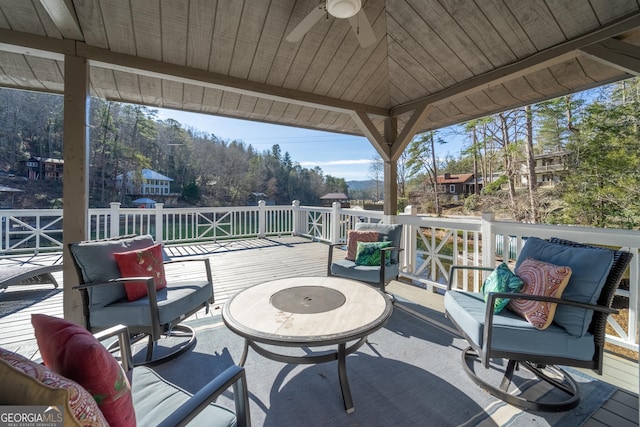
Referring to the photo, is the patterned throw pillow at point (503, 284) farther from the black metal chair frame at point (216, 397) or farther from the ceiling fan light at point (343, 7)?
the ceiling fan light at point (343, 7)

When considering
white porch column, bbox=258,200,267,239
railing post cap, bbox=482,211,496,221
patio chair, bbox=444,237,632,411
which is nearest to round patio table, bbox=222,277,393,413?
patio chair, bbox=444,237,632,411

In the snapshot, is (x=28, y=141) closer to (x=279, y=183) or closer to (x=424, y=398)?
(x=424, y=398)

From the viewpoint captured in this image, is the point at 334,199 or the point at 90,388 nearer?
the point at 90,388

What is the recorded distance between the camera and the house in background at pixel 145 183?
48.9ft

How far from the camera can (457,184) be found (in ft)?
51.6

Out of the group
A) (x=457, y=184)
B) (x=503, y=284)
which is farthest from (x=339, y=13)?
(x=457, y=184)

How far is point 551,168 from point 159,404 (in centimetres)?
1316

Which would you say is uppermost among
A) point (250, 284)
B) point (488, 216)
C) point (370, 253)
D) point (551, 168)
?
point (551, 168)

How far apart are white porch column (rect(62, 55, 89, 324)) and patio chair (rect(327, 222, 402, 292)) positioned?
7.94 feet

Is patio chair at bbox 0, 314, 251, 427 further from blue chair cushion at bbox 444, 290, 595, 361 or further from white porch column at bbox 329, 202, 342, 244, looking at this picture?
white porch column at bbox 329, 202, 342, 244

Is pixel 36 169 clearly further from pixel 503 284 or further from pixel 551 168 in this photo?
pixel 551 168

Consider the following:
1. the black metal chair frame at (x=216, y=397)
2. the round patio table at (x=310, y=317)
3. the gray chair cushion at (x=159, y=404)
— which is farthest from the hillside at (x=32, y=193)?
the black metal chair frame at (x=216, y=397)

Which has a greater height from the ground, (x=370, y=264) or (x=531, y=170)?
(x=531, y=170)

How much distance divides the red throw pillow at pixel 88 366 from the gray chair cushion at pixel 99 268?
4.59ft
